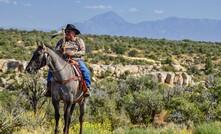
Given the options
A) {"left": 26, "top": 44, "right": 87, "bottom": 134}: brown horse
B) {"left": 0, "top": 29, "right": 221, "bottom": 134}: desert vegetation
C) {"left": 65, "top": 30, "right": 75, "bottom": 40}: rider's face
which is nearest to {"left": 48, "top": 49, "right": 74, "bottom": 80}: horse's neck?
{"left": 26, "top": 44, "right": 87, "bottom": 134}: brown horse

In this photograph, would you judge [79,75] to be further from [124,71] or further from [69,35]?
[124,71]

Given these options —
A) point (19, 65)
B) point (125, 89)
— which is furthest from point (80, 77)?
point (19, 65)

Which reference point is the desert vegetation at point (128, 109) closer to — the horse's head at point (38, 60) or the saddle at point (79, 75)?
the saddle at point (79, 75)

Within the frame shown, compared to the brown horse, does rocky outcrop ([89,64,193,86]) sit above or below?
→ below

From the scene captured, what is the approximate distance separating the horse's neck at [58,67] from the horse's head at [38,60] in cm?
17

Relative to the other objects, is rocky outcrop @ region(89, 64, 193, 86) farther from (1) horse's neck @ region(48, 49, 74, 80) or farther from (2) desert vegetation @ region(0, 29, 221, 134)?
(1) horse's neck @ region(48, 49, 74, 80)

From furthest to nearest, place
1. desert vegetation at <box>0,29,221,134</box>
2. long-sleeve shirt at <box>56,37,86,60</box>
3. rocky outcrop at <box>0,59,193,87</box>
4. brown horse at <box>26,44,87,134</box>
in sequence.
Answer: rocky outcrop at <box>0,59,193,87</box> < desert vegetation at <box>0,29,221,134</box> < long-sleeve shirt at <box>56,37,86,60</box> < brown horse at <box>26,44,87,134</box>

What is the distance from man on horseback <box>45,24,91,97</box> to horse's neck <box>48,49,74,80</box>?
0.30 metres

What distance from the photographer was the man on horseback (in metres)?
9.28

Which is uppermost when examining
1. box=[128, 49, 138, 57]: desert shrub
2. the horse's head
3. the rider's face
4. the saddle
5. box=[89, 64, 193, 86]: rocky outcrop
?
the rider's face

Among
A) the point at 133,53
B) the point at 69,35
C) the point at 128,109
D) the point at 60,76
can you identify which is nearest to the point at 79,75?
the point at 60,76

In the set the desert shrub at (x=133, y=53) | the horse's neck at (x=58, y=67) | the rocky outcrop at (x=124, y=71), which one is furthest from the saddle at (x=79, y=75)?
the desert shrub at (x=133, y=53)

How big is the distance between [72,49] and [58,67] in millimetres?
806

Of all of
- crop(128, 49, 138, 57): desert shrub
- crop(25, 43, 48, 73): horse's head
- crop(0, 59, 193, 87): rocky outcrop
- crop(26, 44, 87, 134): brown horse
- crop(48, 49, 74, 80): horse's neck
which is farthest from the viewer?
crop(128, 49, 138, 57): desert shrub
